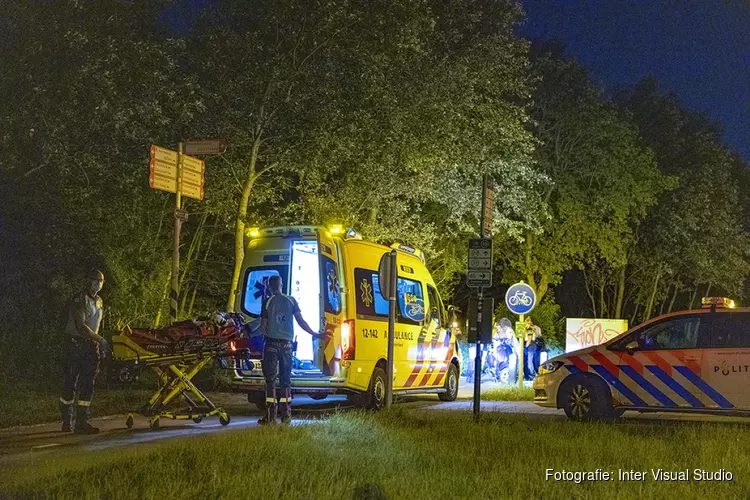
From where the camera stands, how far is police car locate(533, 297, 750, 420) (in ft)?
39.9

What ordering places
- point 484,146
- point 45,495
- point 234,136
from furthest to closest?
point 484,146 → point 234,136 → point 45,495

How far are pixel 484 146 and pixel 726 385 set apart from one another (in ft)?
39.4

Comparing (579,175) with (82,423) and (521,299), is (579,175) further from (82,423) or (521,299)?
(82,423)

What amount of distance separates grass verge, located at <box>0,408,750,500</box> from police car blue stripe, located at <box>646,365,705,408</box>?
168cm

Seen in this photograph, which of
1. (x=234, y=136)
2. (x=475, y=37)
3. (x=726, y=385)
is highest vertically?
(x=475, y=37)

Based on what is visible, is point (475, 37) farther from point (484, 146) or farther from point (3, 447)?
point (3, 447)

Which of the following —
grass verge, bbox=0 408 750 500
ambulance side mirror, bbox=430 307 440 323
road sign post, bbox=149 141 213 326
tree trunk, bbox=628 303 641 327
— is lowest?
grass verge, bbox=0 408 750 500

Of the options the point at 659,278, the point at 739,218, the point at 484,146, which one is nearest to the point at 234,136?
the point at 484,146

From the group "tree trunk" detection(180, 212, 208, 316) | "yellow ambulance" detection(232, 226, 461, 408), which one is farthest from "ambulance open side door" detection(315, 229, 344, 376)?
"tree trunk" detection(180, 212, 208, 316)

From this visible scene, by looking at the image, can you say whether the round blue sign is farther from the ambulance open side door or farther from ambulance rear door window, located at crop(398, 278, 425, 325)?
the ambulance open side door

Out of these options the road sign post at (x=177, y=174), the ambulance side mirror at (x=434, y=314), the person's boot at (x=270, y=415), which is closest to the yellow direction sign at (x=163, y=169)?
→ the road sign post at (x=177, y=174)

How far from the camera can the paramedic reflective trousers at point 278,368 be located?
36.8 feet

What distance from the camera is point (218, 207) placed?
68.3 feet

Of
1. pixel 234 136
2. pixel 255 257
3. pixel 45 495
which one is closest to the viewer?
pixel 45 495
